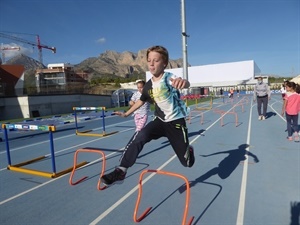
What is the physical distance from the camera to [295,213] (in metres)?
3.37

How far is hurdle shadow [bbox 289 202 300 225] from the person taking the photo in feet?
10.4

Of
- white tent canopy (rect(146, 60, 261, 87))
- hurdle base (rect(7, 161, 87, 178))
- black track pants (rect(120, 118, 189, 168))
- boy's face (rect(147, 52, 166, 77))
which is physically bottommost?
hurdle base (rect(7, 161, 87, 178))

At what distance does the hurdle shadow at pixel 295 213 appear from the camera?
3181 millimetres

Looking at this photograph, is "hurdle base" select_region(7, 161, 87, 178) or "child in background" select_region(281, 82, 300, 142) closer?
"hurdle base" select_region(7, 161, 87, 178)

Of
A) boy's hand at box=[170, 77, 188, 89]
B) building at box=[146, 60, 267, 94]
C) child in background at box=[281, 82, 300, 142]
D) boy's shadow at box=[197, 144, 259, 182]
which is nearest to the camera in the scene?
boy's hand at box=[170, 77, 188, 89]

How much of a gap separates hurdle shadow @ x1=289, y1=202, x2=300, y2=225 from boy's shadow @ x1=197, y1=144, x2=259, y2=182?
138cm

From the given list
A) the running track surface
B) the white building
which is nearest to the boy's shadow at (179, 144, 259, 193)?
the running track surface

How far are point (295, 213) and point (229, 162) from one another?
96.1 inches

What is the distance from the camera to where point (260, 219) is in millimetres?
3256

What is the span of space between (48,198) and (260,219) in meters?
3.18

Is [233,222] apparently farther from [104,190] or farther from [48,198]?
[48,198]

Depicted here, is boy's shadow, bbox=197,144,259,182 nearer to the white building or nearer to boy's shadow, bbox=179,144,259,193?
boy's shadow, bbox=179,144,259,193

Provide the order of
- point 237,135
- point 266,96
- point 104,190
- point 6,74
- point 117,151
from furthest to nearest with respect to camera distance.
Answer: point 6,74 → point 266,96 → point 237,135 → point 117,151 → point 104,190

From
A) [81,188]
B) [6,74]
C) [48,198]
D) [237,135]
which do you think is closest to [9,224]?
[48,198]
